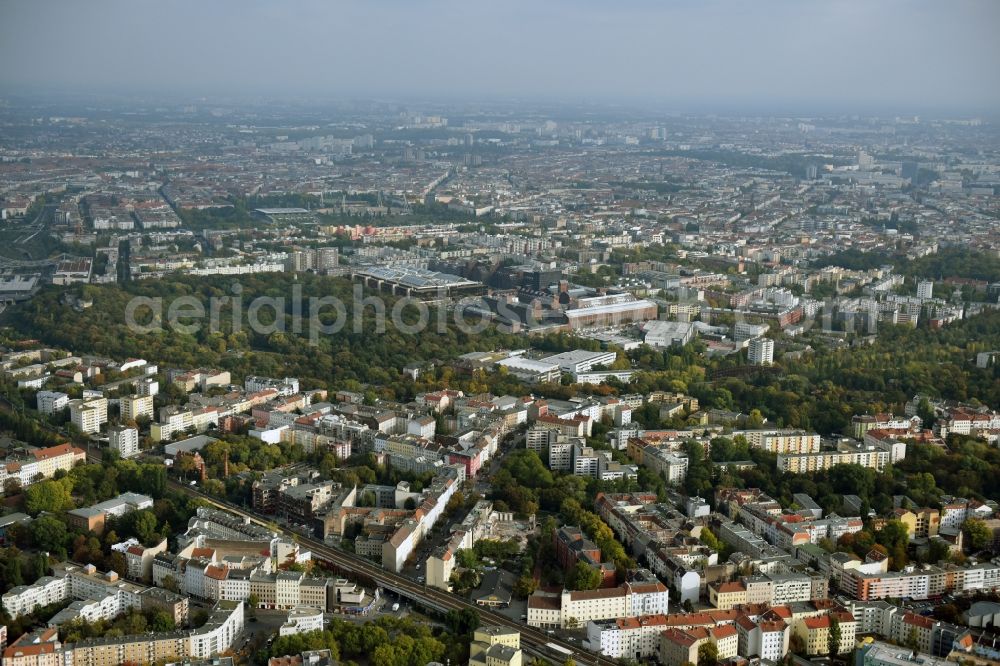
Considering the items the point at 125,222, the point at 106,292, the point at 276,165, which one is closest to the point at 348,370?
the point at 106,292

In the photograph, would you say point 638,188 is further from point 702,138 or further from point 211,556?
point 211,556

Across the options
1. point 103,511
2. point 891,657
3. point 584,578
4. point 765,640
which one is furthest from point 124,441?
point 891,657

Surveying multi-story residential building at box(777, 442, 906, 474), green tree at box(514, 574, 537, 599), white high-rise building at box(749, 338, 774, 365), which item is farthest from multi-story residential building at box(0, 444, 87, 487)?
white high-rise building at box(749, 338, 774, 365)

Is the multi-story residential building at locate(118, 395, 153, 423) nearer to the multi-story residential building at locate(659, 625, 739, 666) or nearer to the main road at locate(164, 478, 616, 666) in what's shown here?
the main road at locate(164, 478, 616, 666)

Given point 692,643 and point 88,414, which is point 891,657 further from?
point 88,414

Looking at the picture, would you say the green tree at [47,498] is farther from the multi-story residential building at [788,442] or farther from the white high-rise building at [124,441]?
the multi-story residential building at [788,442]
